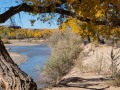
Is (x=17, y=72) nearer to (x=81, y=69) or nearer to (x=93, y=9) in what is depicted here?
(x=93, y=9)

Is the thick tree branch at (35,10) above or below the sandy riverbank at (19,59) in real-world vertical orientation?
above

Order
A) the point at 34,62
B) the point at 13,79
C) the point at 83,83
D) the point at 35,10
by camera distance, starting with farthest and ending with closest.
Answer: the point at 34,62
the point at 83,83
the point at 35,10
the point at 13,79

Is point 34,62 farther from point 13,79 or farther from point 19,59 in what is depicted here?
point 13,79

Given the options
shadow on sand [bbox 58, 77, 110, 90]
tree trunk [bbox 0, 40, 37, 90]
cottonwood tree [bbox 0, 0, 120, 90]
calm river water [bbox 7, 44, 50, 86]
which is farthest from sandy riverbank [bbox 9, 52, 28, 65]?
tree trunk [bbox 0, 40, 37, 90]

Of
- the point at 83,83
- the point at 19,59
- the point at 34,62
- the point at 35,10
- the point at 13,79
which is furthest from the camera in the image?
the point at 19,59

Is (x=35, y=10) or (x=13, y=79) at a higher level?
(x=35, y=10)

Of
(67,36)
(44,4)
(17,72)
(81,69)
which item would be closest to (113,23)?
(44,4)

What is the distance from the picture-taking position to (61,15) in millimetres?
12281

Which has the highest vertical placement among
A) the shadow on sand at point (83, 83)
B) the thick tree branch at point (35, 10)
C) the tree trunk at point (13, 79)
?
the thick tree branch at point (35, 10)

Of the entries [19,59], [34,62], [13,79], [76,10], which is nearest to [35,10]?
[76,10]

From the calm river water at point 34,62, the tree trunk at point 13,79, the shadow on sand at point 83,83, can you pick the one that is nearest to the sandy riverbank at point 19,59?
the calm river water at point 34,62

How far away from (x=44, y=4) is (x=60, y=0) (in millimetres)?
522

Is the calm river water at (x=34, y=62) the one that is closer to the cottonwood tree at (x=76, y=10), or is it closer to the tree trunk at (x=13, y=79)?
the cottonwood tree at (x=76, y=10)

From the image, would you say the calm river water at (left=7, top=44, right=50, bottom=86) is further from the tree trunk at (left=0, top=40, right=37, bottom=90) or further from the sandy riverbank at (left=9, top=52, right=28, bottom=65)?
the tree trunk at (left=0, top=40, right=37, bottom=90)
